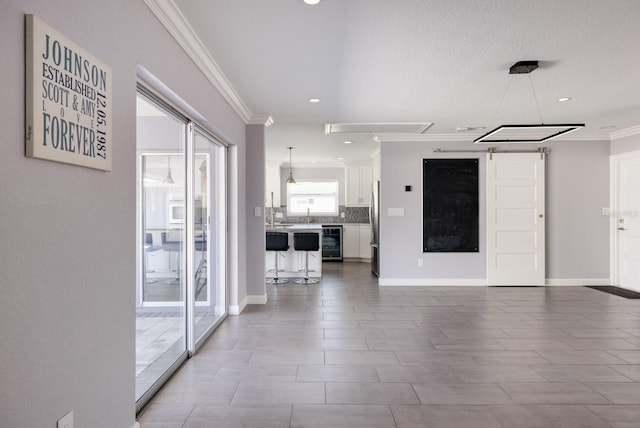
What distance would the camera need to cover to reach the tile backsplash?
9.48 meters

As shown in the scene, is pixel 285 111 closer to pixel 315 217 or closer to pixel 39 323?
pixel 39 323

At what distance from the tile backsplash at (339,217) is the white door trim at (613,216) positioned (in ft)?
16.3

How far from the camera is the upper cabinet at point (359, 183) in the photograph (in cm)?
923

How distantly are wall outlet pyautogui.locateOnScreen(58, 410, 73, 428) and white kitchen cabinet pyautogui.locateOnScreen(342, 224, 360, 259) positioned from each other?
780 cm

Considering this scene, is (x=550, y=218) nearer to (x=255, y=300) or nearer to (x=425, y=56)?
(x=425, y=56)

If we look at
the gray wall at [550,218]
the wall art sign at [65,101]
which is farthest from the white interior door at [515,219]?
the wall art sign at [65,101]

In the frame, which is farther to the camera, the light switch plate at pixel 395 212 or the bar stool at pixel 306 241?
the bar stool at pixel 306 241

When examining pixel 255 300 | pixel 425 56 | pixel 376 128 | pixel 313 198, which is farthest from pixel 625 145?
pixel 313 198

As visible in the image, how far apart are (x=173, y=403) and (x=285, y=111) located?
11.1 ft

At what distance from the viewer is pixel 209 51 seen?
9.36ft

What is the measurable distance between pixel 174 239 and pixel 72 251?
1.94m

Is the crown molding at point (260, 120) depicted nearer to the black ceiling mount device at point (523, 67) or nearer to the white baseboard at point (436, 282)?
the black ceiling mount device at point (523, 67)

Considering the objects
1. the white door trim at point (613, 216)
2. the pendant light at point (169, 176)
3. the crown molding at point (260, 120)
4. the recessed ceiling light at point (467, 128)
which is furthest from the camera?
the white door trim at point (613, 216)

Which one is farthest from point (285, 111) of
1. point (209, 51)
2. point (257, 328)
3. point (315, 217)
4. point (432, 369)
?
point (315, 217)
